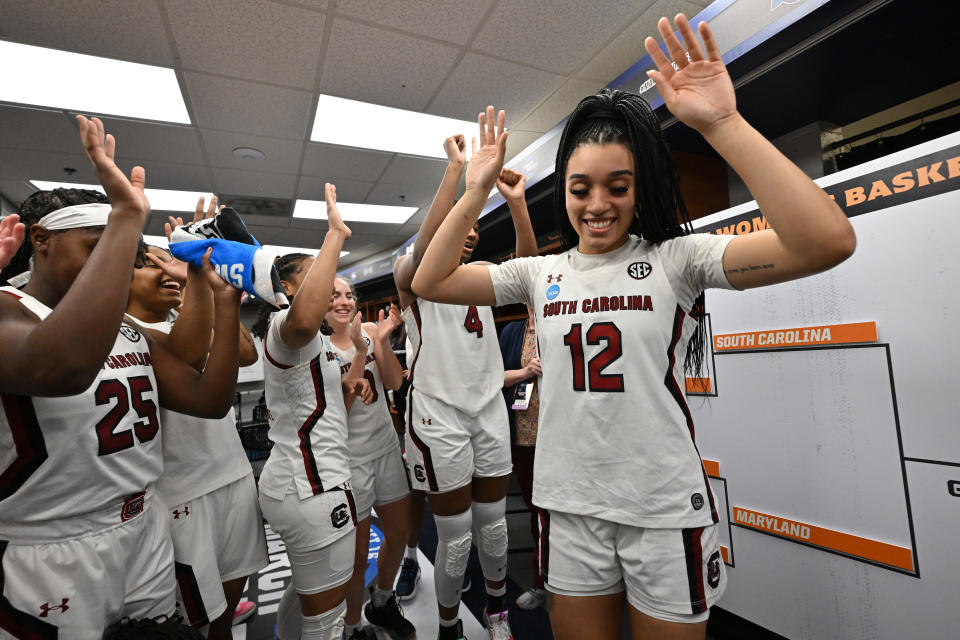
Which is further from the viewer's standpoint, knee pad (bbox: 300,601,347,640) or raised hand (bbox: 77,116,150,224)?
knee pad (bbox: 300,601,347,640)

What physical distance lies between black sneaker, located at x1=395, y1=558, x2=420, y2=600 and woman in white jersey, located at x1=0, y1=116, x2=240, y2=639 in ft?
4.74

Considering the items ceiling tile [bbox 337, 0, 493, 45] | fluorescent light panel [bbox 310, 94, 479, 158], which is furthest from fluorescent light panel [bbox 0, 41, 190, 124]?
ceiling tile [bbox 337, 0, 493, 45]

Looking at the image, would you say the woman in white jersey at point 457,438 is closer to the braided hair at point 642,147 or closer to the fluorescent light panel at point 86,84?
the braided hair at point 642,147

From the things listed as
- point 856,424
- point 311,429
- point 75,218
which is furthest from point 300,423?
point 856,424

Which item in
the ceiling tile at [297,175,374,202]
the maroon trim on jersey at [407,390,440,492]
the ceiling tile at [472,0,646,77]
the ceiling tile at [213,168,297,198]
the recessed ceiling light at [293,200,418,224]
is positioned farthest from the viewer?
the recessed ceiling light at [293,200,418,224]

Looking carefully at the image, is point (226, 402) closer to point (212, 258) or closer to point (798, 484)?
point (212, 258)

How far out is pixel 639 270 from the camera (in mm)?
943

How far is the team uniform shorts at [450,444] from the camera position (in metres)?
1.79

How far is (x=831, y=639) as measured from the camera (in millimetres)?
1529

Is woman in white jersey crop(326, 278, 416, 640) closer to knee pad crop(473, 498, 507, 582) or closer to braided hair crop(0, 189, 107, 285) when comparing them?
knee pad crop(473, 498, 507, 582)

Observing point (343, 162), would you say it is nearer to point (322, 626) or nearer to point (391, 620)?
point (391, 620)

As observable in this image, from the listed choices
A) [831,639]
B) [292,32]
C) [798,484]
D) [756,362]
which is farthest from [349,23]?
[831,639]

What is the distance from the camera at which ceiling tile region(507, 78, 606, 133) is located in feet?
11.1

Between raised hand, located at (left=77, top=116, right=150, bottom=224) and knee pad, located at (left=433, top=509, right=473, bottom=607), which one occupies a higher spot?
raised hand, located at (left=77, top=116, right=150, bottom=224)
